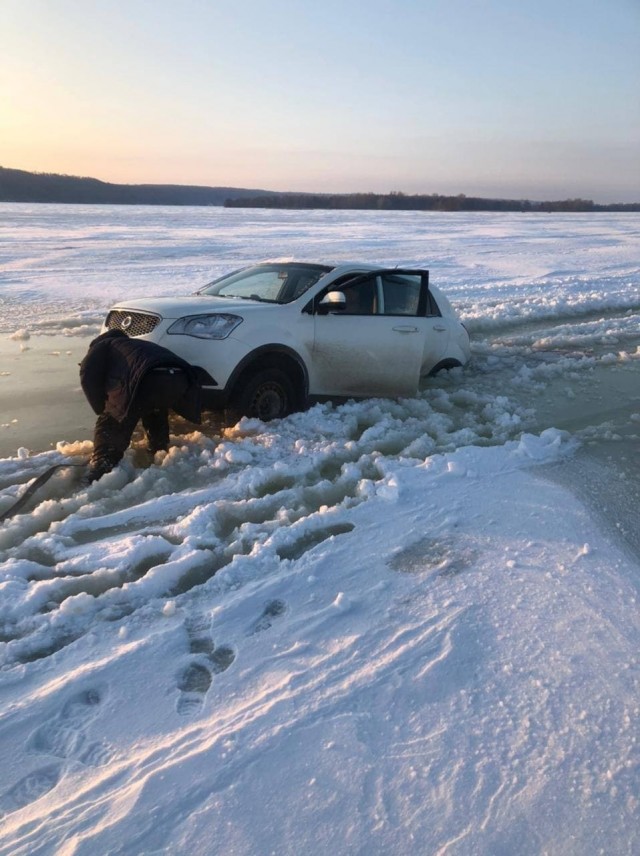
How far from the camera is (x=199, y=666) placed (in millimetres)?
3289

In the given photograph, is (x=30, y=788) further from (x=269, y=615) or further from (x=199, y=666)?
(x=269, y=615)

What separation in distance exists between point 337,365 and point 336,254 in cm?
1695

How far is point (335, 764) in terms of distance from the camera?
266 cm

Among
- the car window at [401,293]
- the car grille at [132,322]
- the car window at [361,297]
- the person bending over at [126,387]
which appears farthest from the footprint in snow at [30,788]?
the car window at [401,293]

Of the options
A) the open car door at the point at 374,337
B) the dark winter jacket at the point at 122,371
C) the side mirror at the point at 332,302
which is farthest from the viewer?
the open car door at the point at 374,337

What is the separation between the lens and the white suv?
6.23m

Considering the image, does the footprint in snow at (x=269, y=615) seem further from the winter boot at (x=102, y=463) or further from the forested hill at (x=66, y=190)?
the forested hill at (x=66, y=190)

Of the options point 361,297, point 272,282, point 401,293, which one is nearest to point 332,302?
point 361,297

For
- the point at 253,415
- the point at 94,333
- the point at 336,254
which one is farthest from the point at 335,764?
the point at 336,254

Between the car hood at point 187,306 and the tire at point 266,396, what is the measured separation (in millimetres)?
641

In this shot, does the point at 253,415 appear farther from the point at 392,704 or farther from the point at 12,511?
the point at 392,704

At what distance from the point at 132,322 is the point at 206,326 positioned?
0.72 metres

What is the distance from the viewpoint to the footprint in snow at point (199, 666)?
304 cm

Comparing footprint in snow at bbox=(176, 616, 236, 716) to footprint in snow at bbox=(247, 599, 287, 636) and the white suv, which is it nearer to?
footprint in snow at bbox=(247, 599, 287, 636)
